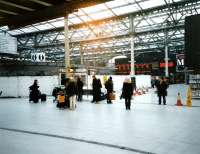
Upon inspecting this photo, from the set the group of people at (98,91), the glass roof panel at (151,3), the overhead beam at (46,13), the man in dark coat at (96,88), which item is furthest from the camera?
the glass roof panel at (151,3)

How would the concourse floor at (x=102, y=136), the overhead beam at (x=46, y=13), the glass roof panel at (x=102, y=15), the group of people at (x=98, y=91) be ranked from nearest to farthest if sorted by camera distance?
the concourse floor at (x=102, y=136) → the overhead beam at (x=46, y=13) → the group of people at (x=98, y=91) → the glass roof panel at (x=102, y=15)

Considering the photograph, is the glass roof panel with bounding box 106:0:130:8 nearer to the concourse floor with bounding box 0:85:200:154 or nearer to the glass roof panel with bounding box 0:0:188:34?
the glass roof panel with bounding box 0:0:188:34

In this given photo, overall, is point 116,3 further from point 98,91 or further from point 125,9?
point 98,91

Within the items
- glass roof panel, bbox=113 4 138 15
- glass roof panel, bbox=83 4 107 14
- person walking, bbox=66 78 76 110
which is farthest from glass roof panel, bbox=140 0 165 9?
person walking, bbox=66 78 76 110

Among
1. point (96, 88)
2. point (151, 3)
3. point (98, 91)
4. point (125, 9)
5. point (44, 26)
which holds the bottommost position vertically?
point (98, 91)

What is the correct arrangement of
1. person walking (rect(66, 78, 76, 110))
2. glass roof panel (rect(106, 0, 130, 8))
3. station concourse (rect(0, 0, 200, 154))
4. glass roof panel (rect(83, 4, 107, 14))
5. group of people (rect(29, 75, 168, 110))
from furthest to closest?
glass roof panel (rect(83, 4, 107, 14))
glass roof panel (rect(106, 0, 130, 8))
person walking (rect(66, 78, 76, 110))
group of people (rect(29, 75, 168, 110))
station concourse (rect(0, 0, 200, 154))

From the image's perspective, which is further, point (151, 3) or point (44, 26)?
point (44, 26)

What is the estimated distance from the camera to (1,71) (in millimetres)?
28094

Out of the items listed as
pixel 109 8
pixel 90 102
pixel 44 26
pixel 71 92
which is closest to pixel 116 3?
pixel 109 8

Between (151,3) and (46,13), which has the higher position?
(151,3)

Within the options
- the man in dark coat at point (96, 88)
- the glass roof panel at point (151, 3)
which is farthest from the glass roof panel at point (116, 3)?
the man in dark coat at point (96, 88)

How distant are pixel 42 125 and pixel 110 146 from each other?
11.6 feet

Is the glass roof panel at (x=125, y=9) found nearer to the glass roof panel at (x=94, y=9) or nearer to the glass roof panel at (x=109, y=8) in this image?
the glass roof panel at (x=109, y=8)

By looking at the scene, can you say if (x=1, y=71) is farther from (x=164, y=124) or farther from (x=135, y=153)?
(x=135, y=153)
